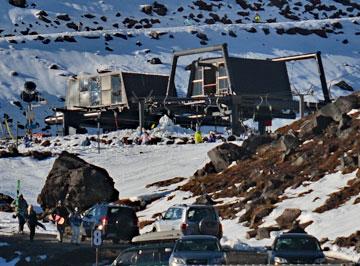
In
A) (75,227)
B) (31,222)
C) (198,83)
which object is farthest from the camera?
(198,83)

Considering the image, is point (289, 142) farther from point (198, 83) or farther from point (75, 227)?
point (198, 83)

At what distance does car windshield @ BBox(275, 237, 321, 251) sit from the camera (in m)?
28.2

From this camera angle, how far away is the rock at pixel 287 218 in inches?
1674

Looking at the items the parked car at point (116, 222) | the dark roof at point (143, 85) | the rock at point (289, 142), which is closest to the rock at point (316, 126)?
the rock at point (289, 142)

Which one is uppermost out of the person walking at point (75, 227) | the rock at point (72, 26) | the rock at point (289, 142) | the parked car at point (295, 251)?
the parked car at point (295, 251)

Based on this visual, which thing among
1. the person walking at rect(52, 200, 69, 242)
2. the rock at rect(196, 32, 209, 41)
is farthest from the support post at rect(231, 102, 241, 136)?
the rock at rect(196, 32, 209, 41)

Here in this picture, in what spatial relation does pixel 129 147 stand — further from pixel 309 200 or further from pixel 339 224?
pixel 339 224

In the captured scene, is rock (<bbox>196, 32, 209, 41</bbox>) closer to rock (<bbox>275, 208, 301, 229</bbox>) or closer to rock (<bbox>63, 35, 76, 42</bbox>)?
rock (<bbox>63, 35, 76, 42</bbox>)

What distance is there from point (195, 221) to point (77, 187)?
15838mm

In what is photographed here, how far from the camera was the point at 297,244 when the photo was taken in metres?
28.5

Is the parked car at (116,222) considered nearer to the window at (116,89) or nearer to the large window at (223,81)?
the large window at (223,81)

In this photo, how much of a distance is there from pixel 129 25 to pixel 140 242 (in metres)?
106

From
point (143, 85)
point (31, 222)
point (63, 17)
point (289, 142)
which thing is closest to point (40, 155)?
point (289, 142)

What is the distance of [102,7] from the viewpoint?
148 m
